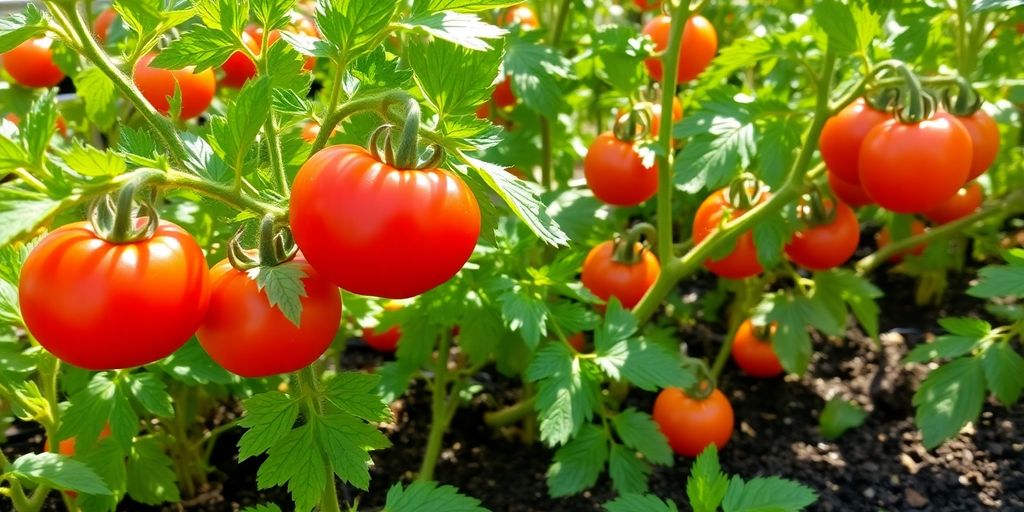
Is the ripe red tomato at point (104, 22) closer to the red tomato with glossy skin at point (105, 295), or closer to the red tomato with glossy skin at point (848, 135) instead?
the red tomato with glossy skin at point (105, 295)

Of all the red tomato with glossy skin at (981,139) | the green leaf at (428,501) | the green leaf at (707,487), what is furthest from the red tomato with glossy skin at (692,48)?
the green leaf at (428,501)

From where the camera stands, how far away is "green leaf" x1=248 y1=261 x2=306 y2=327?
0.80 metres

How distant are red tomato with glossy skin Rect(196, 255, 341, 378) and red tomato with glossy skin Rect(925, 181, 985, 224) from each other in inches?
69.3

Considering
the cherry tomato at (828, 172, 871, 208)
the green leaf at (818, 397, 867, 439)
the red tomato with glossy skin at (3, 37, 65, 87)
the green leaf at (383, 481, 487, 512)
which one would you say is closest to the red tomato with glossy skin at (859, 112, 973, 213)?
the cherry tomato at (828, 172, 871, 208)

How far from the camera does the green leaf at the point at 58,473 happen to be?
41.9 inches

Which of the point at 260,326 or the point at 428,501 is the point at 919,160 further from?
the point at 260,326

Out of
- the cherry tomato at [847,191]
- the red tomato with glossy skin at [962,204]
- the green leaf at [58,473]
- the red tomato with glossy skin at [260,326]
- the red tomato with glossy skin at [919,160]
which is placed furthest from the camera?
the red tomato with glossy skin at [962,204]

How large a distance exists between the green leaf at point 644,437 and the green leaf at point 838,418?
507 mm

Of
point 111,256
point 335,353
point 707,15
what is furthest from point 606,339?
point 707,15

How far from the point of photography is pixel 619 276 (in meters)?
1.78

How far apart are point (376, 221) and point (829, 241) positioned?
1240mm

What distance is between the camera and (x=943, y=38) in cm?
194

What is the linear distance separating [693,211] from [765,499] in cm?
130

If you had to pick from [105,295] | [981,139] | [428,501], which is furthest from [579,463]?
[105,295]
